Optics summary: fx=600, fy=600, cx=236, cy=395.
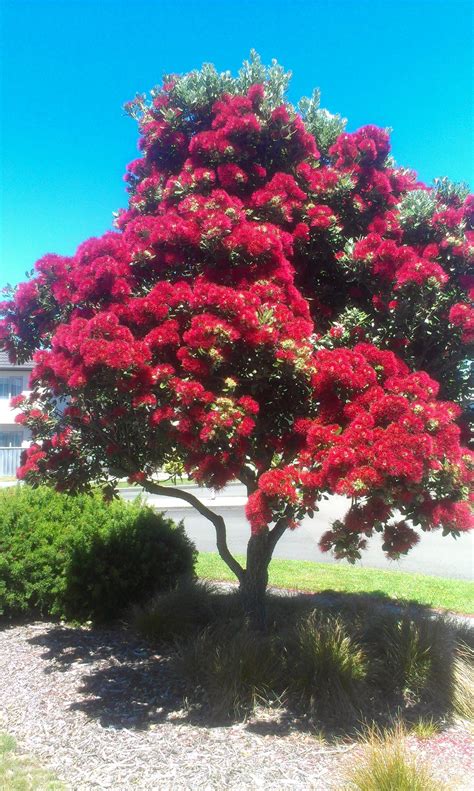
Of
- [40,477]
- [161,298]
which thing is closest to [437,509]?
[161,298]

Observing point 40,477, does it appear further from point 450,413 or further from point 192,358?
point 450,413

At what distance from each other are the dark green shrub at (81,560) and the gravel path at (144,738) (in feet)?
3.08

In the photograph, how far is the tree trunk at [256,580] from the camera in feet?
18.1

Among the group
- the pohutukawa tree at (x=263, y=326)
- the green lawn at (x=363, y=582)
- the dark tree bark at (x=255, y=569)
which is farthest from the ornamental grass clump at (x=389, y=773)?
the green lawn at (x=363, y=582)

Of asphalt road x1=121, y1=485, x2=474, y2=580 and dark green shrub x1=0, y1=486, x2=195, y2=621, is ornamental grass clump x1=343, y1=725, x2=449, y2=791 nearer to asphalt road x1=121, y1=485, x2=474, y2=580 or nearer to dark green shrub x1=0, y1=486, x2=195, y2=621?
dark green shrub x1=0, y1=486, x2=195, y2=621

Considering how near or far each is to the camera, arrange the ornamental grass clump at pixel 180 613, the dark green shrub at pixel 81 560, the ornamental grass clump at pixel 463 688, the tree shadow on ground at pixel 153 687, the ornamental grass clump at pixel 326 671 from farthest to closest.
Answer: the dark green shrub at pixel 81 560
the ornamental grass clump at pixel 180 613
the ornamental grass clump at pixel 463 688
the ornamental grass clump at pixel 326 671
the tree shadow on ground at pixel 153 687

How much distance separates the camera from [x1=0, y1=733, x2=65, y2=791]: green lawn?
3.35 metres

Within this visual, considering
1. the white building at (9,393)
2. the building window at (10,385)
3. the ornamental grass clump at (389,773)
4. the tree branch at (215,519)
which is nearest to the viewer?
the ornamental grass clump at (389,773)

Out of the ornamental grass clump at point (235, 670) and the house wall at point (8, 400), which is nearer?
the ornamental grass clump at point (235, 670)

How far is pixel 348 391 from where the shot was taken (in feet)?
12.0

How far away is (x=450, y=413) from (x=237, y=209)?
1.98 meters

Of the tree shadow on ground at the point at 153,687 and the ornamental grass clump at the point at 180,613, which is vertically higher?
the ornamental grass clump at the point at 180,613

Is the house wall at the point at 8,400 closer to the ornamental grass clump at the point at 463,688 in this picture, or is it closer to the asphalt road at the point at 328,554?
the asphalt road at the point at 328,554

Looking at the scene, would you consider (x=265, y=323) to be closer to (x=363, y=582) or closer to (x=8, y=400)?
(x=363, y=582)
